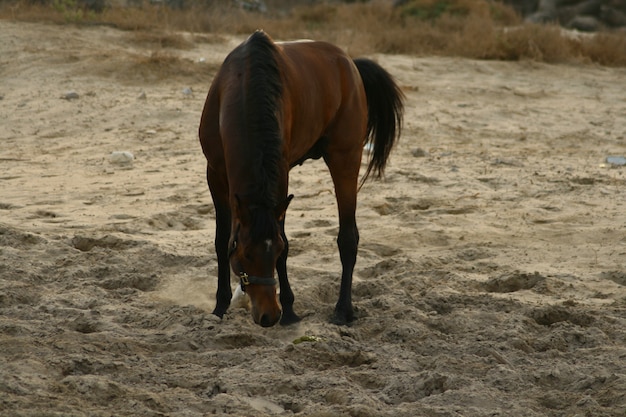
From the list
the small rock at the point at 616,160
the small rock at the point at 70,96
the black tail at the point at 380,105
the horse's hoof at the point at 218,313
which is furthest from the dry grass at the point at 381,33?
the horse's hoof at the point at 218,313

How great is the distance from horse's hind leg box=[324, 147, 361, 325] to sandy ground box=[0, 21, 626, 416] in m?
0.16

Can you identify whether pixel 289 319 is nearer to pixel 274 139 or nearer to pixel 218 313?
pixel 218 313

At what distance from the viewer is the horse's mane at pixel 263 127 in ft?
14.4

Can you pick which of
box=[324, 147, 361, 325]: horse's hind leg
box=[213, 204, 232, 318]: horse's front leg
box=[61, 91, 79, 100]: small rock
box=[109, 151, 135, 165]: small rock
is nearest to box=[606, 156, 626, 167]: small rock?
box=[324, 147, 361, 325]: horse's hind leg

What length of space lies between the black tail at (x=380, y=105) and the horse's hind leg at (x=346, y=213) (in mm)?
588

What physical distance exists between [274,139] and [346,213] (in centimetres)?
104

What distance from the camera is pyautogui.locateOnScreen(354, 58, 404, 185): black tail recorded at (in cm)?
595

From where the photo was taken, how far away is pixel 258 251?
4402 millimetres

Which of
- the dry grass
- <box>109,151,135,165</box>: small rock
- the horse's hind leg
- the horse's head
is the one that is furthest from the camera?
the dry grass

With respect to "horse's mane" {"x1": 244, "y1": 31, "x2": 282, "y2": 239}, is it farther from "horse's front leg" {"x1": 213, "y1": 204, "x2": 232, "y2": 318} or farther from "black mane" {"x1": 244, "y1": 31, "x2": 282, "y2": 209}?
"horse's front leg" {"x1": 213, "y1": 204, "x2": 232, "y2": 318}

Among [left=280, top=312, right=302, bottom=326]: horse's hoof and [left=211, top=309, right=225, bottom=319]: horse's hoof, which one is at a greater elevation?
[left=280, top=312, right=302, bottom=326]: horse's hoof

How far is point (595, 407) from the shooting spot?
13.3ft

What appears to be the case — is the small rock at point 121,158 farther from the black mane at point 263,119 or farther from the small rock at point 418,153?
the black mane at point 263,119

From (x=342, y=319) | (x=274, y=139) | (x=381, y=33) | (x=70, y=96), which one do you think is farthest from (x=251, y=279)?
(x=381, y=33)
